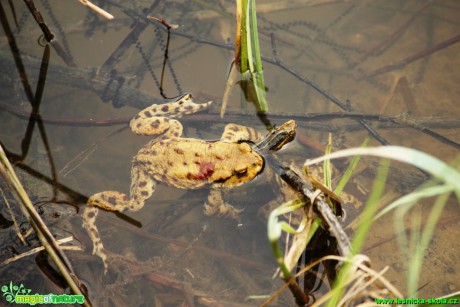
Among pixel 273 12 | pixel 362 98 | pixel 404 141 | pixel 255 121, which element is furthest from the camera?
pixel 273 12

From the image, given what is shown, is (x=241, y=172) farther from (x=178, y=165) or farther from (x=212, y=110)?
(x=212, y=110)

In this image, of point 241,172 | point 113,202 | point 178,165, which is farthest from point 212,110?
point 113,202

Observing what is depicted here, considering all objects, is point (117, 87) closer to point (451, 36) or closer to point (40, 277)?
point (40, 277)

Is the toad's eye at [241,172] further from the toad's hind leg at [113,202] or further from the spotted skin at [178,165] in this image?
the toad's hind leg at [113,202]

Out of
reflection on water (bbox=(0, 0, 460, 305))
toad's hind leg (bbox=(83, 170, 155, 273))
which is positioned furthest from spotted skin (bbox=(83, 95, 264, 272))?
reflection on water (bbox=(0, 0, 460, 305))

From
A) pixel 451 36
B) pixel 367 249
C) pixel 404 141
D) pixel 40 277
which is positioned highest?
pixel 451 36

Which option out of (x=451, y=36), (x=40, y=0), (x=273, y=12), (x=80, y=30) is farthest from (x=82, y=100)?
(x=451, y=36)

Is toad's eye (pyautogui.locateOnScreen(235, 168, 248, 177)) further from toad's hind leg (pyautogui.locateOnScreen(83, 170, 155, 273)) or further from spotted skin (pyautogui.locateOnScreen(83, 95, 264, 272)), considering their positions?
toad's hind leg (pyautogui.locateOnScreen(83, 170, 155, 273))
